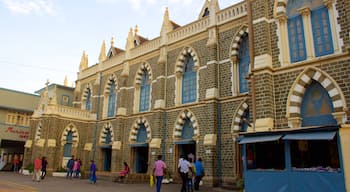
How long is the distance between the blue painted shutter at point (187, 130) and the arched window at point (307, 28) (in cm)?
826

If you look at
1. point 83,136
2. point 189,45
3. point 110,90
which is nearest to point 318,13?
point 189,45

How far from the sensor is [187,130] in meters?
A: 18.5

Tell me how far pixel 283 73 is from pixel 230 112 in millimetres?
5093

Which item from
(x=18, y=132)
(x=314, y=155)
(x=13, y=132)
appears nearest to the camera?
(x=314, y=155)

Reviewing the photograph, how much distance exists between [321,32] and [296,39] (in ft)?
2.98

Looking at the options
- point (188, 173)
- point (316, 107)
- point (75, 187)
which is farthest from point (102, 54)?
point (316, 107)

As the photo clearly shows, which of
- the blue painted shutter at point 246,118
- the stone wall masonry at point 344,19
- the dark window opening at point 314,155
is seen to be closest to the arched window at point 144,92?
the blue painted shutter at point 246,118

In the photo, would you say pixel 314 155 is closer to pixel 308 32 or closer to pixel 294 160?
pixel 294 160

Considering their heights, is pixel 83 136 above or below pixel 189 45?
below

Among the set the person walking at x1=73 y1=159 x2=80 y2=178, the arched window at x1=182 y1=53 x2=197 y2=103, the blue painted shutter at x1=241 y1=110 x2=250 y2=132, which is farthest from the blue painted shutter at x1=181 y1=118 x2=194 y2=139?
the person walking at x1=73 y1=159 x2=80 y2=178

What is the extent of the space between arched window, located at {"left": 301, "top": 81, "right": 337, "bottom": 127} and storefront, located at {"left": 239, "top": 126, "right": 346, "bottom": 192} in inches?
77.0

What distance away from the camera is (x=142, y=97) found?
889 inches

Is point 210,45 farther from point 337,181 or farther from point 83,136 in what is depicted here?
point 83,136

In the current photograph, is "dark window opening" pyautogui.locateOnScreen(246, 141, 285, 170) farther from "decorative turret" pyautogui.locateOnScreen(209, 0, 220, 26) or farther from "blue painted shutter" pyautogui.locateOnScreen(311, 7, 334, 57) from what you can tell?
"decorative turret" pyautogui.locateOnScreen(209, 0, 220, 26)
